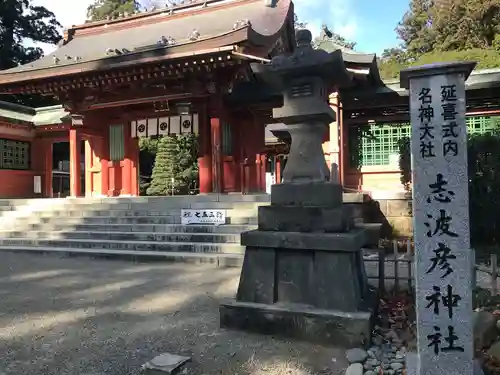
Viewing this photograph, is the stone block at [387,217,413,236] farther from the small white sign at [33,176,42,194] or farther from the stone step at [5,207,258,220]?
the small white sign at [33,176,42,194]

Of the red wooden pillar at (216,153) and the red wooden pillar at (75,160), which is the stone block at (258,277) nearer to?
the red wooden pillar at (216,153)

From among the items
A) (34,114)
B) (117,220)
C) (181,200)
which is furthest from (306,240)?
(34,114)

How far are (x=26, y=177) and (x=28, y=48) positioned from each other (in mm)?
14578

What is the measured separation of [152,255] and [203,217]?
5.25 feet

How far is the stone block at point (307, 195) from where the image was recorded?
4.32 meters

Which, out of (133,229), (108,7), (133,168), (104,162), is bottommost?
(133,229)

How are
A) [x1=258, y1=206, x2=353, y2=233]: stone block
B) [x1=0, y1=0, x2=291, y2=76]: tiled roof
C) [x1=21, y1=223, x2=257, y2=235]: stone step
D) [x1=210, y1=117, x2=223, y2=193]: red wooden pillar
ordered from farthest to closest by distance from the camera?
1. [x1=0, y1=0, x2=291, y2=76]: tiled roof
2. [x1=210, y1=117, x2=223, y2=193]: red wooden pillar
3. [x1=21, y1=223, x2=257, y2=235]: stone step
4. [x1=258, y1=206, x2=353, y2=233]: stone block

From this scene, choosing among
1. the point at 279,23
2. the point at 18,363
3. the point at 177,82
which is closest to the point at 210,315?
the point at 18,363

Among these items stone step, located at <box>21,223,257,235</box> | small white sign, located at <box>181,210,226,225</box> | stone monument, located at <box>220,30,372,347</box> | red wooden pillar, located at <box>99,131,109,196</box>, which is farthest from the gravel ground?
red wooden pillar, located at <box>99,131,109,196</box>

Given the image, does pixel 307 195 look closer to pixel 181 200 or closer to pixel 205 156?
pixel 181 200

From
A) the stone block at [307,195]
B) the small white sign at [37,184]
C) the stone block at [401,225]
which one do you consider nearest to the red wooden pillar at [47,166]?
the small white sign at [37,184]

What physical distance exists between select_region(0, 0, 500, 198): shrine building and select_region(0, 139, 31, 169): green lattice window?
0.05 m

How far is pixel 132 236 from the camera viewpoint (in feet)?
30.9

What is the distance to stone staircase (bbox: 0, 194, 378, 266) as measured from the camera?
848 centimetres
